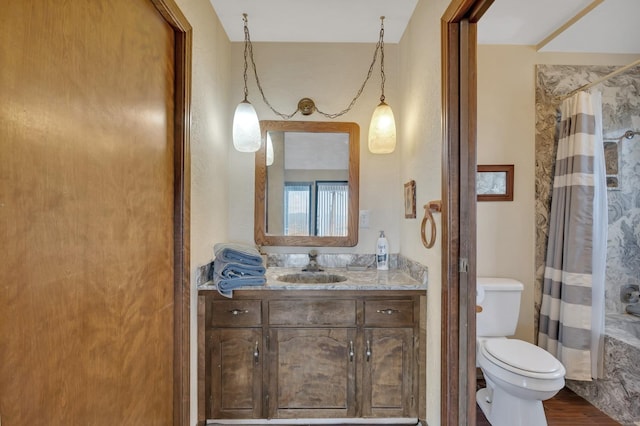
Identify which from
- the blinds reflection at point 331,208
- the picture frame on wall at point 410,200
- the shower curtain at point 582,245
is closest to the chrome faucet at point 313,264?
the blinds reflection at point 331,208

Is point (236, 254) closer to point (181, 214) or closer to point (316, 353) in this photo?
point (181, 214)

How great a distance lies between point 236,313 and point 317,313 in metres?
0.45

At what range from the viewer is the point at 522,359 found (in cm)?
168

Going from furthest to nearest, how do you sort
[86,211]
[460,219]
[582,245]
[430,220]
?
[582,245] → [430,220] → [460,219] → [86,211]

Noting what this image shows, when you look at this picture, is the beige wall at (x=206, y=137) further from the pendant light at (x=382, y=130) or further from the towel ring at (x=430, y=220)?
the towel ring at (x=430, y=220)

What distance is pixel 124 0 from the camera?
1062mm

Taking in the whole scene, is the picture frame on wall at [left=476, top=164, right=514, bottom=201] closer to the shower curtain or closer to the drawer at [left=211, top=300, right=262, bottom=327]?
the shower curtain

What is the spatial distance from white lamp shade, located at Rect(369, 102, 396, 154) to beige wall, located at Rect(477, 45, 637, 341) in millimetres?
708

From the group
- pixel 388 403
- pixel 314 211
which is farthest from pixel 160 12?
pixel 388 403

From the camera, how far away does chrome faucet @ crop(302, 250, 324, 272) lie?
7.12 feet

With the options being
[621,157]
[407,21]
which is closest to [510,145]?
[621,157]

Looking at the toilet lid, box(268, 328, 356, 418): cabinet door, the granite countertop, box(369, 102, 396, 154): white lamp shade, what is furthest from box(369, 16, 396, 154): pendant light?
the toilet lid

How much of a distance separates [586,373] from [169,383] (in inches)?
97.1

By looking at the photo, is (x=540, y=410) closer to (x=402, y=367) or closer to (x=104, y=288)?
(x=402, y=367)
